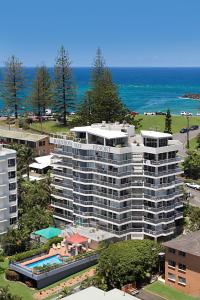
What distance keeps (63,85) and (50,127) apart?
8985 millimetres

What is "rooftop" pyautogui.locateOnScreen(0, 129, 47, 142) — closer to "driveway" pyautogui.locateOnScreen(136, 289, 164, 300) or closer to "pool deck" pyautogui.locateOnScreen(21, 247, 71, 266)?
"pool deck" pyautogui.locateOnScreen(21, 247, 71, 266)

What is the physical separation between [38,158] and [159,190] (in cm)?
3317

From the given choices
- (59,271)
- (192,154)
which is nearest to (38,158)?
(192,154)

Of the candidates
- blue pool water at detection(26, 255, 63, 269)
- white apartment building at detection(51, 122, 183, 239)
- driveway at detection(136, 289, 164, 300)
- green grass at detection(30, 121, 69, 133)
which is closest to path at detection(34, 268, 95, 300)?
blue pool water at detection(26, 255, 63, 269)

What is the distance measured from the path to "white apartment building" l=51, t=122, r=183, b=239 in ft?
20.7

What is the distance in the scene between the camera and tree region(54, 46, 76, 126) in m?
106

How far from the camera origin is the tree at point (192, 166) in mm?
79375

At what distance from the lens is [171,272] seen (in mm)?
49625

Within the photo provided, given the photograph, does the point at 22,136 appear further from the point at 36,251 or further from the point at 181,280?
the point at 181,280

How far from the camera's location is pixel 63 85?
10606 centimetres

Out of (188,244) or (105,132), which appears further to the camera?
(105,132)

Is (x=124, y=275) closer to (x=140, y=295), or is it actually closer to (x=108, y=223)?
(x=140, y=295)

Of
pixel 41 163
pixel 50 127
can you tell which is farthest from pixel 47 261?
pixel 50 127

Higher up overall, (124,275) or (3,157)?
(3,157)
